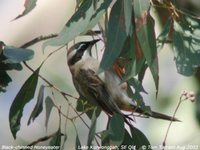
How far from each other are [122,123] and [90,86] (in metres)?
0.27

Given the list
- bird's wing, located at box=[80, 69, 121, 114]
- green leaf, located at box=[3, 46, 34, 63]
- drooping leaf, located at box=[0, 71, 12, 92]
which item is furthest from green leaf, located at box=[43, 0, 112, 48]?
drooping leaf, located at box=[0, 71, 12, 92]

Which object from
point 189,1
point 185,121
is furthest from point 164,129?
point 189,1

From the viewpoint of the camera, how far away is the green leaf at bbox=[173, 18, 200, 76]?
6.00 feet

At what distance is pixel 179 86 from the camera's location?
3.09 m

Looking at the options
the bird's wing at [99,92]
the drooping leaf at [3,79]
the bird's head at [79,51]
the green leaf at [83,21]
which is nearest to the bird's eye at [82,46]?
the bird's head at [79,51]

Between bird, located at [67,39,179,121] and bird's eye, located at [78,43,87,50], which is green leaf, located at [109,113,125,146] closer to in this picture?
bird, located at [67,39,179,121]

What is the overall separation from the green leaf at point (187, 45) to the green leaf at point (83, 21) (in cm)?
26

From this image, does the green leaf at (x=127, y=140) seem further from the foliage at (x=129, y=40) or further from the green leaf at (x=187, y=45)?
the green leaf at (x=187, y=45)

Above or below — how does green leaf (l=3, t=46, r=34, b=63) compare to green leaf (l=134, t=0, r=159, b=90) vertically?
below

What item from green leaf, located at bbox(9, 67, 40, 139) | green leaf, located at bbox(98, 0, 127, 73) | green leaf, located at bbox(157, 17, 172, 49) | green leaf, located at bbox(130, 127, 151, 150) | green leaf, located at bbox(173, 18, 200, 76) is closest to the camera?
green leaf, located at bbox(98, 0, 127, 73)

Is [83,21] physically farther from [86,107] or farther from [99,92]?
[86,107]

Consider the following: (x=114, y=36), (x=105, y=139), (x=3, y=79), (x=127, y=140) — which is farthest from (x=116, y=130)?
(x=3, y=79)

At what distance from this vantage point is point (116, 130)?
1.86 metres

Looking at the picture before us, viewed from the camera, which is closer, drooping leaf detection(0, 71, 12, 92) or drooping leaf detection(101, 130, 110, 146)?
drooping leaf detection(101, 130, 110, 146)
